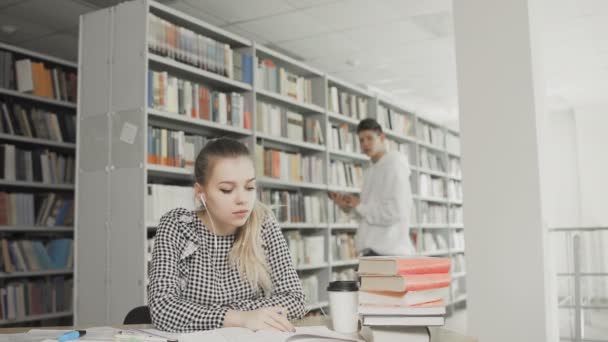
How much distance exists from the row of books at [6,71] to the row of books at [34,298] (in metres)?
1.56

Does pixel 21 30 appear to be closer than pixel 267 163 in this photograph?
No

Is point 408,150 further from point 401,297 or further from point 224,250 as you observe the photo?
point 401,297

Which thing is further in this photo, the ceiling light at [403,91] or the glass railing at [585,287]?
the ceiling light at [403,91]

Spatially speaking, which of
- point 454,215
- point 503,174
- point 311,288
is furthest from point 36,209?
point 454,215

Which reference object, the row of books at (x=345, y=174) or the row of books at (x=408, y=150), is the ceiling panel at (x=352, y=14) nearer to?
the row of books at (x=345, y=174)

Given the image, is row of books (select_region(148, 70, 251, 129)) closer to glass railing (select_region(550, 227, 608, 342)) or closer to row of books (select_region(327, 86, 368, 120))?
row of books (select_region(327, 86, 368, 120))

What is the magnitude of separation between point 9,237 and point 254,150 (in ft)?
7.18

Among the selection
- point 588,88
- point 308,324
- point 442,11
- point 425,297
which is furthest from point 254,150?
point 588,88

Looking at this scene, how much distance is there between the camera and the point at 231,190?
1.58 metres

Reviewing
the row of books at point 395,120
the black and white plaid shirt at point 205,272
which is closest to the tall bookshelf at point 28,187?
the row of books at point 395,120

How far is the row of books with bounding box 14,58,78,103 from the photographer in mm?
4488

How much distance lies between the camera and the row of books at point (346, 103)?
533 cm

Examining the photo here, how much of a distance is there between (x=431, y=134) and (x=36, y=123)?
16.0ft

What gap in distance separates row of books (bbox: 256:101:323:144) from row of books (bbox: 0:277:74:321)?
2.10m
